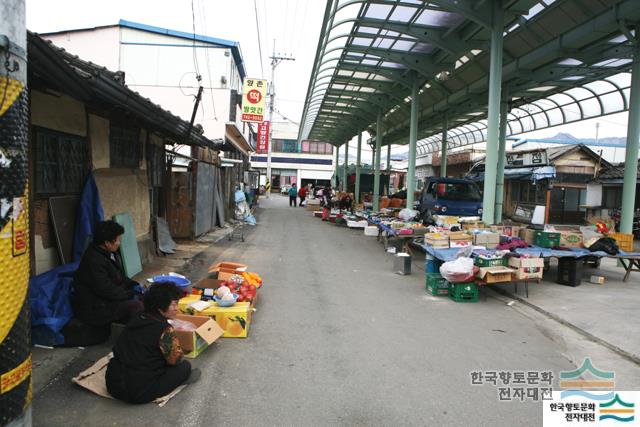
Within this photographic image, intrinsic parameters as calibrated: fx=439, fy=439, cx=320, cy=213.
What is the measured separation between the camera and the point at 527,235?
10109 mm

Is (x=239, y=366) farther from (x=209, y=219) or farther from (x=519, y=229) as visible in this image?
(x=209, y=219)

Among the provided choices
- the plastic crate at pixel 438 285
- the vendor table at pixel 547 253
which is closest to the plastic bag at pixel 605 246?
the vendor table at pixel 547 253

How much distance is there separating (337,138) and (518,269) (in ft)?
106

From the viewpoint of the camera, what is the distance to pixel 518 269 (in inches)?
309

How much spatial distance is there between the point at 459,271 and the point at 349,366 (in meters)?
3.70

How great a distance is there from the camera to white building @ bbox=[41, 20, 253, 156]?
933 inches

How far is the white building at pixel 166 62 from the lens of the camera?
23703mm

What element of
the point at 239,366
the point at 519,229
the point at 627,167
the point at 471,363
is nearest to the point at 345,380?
the point at 239,366

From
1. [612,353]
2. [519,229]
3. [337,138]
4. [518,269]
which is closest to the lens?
[612,353]

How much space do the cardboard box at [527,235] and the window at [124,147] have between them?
8825 mm

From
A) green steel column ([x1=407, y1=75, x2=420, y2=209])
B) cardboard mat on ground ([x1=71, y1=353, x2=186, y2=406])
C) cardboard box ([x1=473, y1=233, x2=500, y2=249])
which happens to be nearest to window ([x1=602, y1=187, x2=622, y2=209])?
green steel column ([x1=407, y1=75, x2=420, y2=209])

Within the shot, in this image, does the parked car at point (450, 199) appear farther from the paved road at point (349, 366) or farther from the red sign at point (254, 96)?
the red sign at point (254, 96)

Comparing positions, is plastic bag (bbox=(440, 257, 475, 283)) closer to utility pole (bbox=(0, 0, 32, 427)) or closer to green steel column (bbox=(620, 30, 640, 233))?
green steel column (bbox=(620, 30, 640, 233))

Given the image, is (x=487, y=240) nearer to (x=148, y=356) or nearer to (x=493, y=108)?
(x=493, y=108)
